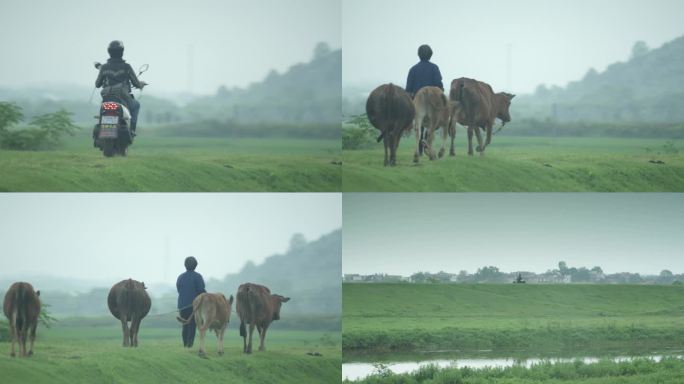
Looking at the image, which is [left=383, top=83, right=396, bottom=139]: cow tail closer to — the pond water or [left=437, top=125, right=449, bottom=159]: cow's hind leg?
[left=437, top=125, right=449, bottom=159]: cow's hind leg

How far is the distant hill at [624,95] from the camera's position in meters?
20.0

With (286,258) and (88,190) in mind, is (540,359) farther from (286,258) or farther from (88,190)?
(88,190)

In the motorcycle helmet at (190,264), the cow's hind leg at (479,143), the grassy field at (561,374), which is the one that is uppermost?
the cow's hind leg at (479,143)

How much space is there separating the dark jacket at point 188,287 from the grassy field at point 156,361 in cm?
36

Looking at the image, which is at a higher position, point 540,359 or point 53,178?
point 53,178

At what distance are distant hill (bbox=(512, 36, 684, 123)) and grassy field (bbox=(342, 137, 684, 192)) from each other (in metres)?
0.29

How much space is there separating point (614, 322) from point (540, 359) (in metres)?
1.02

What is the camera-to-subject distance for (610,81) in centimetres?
2012

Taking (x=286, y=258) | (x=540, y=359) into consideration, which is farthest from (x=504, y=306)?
(x=286, y=258)

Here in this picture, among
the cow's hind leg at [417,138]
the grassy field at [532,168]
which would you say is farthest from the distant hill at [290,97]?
the cow's hind leg at [417,138]

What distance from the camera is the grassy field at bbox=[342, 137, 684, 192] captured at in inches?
751

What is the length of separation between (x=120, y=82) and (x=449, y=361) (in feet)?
16.1

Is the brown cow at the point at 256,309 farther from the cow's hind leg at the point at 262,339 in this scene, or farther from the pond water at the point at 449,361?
the pond water at the point at 449,361

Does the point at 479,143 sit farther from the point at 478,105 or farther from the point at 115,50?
the point at 115,50
